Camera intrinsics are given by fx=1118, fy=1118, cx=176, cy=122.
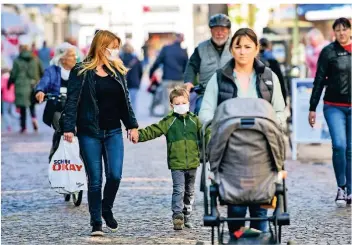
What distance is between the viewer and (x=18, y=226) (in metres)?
10.2

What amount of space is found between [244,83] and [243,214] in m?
0.90

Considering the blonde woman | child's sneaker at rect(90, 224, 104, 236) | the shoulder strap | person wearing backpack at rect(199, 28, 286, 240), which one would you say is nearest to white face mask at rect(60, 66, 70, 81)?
the blonde woman

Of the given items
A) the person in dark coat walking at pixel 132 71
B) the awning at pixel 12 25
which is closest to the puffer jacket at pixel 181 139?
the person in dark coat walking at pixel 132 71

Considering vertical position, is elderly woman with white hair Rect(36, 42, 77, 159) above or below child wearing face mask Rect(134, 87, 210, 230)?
above

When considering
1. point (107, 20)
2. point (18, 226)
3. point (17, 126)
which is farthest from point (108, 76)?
point (107, 20)

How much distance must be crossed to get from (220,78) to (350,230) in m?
2.71

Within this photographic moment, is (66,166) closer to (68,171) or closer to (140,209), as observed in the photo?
(68,171)

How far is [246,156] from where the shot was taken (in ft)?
22.9

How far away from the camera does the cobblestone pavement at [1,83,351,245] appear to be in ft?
31.0

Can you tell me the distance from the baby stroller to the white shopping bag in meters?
3.99

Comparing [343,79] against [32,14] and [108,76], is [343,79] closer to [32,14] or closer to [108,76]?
[108,76]

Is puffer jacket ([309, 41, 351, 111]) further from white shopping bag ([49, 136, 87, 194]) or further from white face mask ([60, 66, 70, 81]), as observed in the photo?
white face mask ([60, 66, 70, 81])

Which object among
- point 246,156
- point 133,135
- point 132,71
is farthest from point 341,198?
point 132,71

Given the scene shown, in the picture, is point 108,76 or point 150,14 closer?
point 108,76
